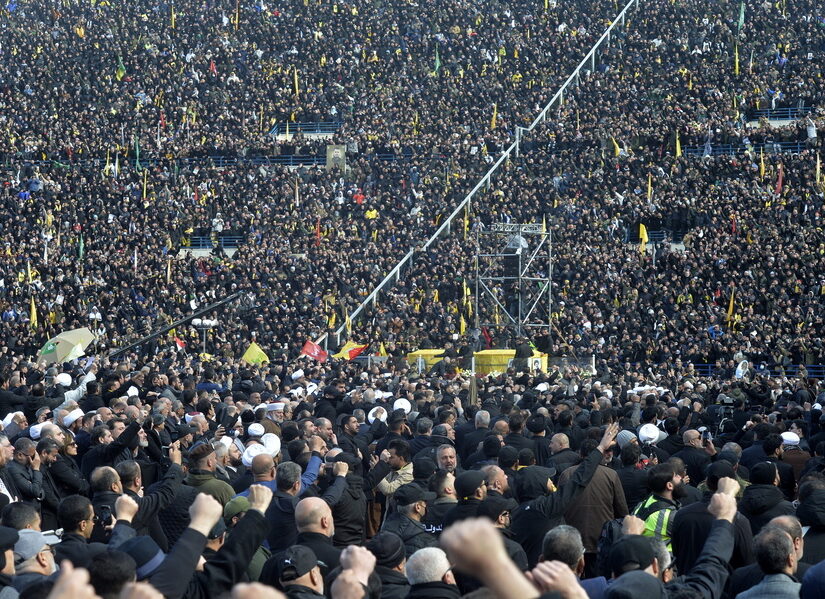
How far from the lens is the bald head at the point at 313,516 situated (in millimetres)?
6750

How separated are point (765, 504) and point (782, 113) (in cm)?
3674

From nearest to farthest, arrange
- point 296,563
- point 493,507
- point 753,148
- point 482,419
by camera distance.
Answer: point 296,563
point 493,507
point 482,419
point 753,148

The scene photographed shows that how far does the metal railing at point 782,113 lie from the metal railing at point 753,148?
2.14 metres

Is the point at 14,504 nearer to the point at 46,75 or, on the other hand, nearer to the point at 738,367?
the point at 738,367

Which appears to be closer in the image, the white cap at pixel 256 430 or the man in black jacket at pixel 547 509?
the man in black jacket at pixel 547 509

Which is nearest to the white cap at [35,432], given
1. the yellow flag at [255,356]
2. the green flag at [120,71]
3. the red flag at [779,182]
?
the yellow flag at [255,356]

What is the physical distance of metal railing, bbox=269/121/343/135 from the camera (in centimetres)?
4828

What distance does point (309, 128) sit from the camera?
4859 centimetres

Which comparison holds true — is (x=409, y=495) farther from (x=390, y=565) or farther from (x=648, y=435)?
(x=648, y=435)

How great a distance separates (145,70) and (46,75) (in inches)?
166

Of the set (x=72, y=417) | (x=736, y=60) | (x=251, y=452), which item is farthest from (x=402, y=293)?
(x=251, y=452)

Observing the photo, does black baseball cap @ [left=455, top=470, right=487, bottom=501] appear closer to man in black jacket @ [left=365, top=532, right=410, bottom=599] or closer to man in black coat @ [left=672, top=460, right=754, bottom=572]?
man in black coat @ [left=672, top=460, right=754, bottom=572]

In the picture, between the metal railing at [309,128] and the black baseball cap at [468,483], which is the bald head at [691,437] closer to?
the black baseball cap at [468,483]

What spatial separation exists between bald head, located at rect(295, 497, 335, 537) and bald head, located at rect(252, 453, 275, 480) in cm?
188
